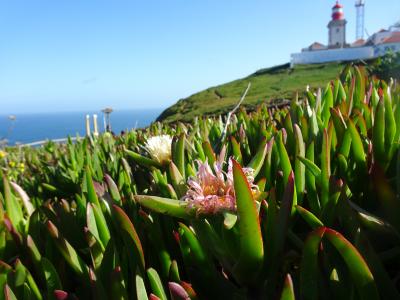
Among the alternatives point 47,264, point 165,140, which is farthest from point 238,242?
point 165,140

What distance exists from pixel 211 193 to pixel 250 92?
29127 millimetres

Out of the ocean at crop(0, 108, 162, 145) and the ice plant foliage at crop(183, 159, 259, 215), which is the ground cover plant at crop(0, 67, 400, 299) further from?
the ocean at crop(0, 108, 162, 145)

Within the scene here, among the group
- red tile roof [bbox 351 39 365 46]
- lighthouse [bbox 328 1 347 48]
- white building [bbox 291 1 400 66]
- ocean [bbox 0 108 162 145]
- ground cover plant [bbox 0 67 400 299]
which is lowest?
ocean [bbox 0 108 162 145]

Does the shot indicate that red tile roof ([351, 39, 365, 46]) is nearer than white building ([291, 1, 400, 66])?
No

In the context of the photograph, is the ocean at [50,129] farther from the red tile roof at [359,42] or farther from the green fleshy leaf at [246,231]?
the red tile roof at [359,42]

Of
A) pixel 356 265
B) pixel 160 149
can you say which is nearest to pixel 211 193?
pixel 356 265

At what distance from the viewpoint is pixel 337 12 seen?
6069cm

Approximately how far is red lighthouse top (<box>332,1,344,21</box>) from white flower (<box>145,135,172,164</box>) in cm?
6517

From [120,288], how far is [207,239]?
5.7 inches

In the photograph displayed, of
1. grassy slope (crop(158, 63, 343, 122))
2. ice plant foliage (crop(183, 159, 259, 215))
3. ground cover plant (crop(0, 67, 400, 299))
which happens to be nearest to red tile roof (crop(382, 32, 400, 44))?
grassy slope (crop(158, 63, 343, 122))

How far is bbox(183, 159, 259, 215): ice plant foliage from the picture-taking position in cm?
60

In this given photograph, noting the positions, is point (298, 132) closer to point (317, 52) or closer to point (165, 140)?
point (165, 140)

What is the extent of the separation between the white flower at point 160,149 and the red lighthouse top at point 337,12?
65.2m

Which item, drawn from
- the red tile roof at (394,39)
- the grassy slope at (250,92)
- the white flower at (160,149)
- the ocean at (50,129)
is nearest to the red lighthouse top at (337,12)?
the red tile roof at (394,39)
